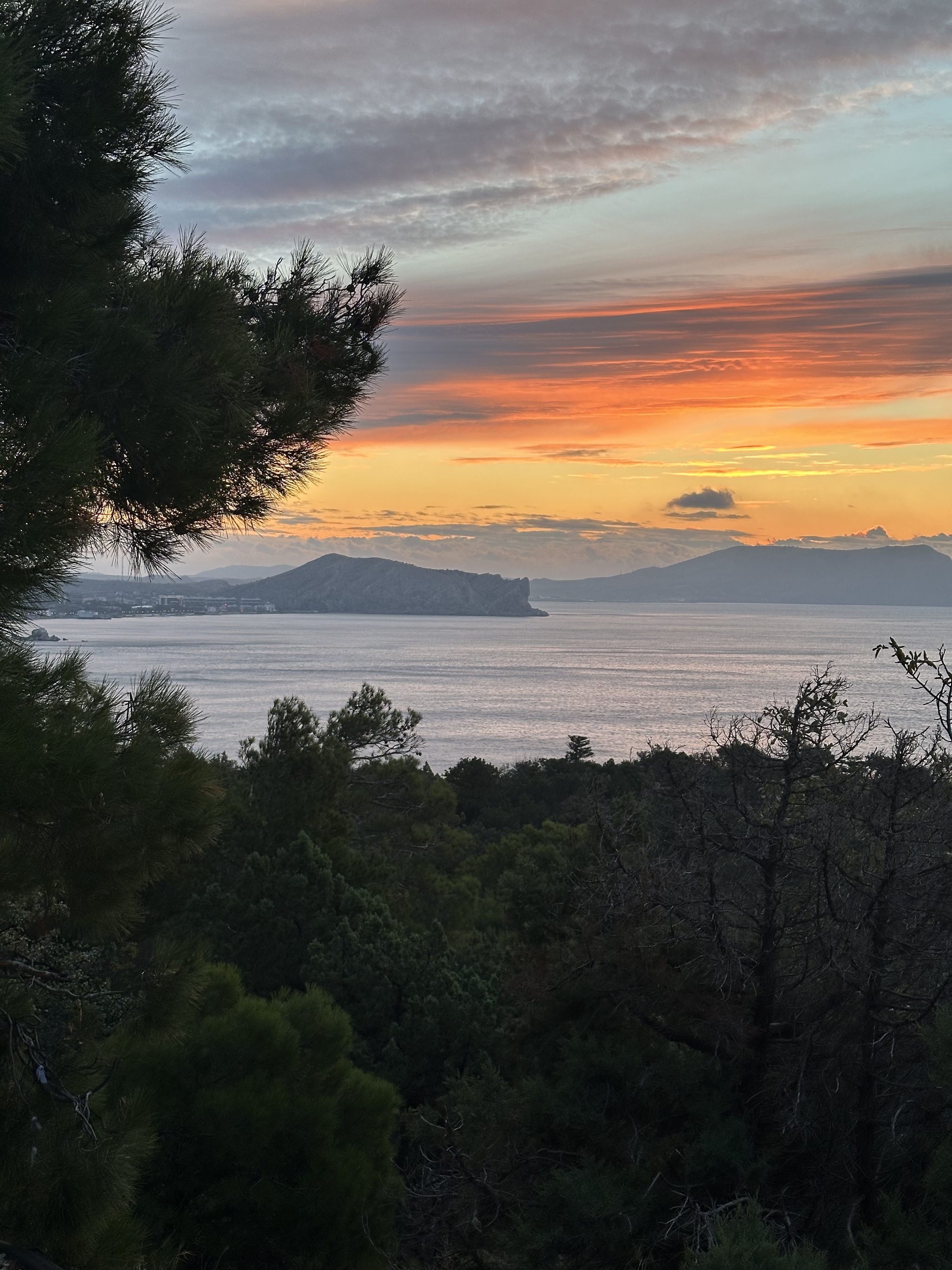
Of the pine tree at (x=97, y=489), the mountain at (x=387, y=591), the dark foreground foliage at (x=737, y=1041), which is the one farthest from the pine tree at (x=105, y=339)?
the mountain at (x=387, y=591)

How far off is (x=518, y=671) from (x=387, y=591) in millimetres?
98060

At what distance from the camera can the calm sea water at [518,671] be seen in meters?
50.0

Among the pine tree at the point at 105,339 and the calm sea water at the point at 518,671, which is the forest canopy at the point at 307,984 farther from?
the calm sea water at the point at 518,671

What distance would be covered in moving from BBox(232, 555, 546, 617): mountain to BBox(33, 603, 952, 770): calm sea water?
26827 mm

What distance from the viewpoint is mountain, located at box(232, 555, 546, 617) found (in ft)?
575

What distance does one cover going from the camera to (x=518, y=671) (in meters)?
84.6

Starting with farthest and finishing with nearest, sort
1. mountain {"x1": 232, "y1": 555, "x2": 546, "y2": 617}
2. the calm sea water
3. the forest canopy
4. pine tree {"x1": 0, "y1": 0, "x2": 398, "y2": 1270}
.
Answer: mountain {"x1": 232, "y1": 555, "x2": 546, "y2": 617}
the calm sea water
the forest canopy
pine tree {"x1": 0, "y1": 0, "x2": 398, "y2": 1270}

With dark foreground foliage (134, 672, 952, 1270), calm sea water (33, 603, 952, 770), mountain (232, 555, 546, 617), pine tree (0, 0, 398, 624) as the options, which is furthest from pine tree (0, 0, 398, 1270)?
mountain (232, 555, 546, 617)

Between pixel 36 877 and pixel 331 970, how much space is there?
24.4ft

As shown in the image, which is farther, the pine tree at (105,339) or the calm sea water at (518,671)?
the calm sea water at (518,671)

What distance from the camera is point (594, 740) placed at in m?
48.1

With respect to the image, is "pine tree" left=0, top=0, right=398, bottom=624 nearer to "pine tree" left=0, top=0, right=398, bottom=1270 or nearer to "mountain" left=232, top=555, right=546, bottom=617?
"pine tree" left=0, top=0, right=398, bottom=1270

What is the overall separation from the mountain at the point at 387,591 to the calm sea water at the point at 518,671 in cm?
2683

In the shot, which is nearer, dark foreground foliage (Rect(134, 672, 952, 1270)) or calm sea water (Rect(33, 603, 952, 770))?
dark foreground foliage (Rect(134, 672, 952, 1270))
